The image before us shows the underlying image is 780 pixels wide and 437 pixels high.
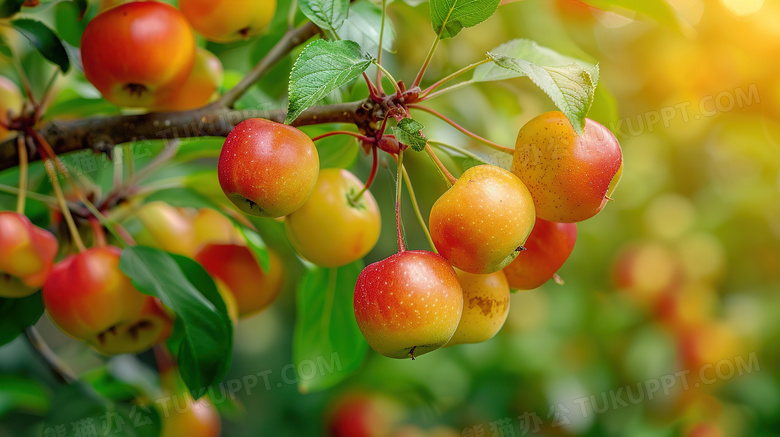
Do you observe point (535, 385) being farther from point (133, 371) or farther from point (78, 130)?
point (78, 130)

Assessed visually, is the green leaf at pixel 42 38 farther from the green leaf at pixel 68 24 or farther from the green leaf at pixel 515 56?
the green leaf at pixel 515 56

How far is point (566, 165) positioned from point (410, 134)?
0.46 ft

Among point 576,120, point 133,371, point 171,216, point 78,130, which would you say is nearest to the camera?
point 576,120

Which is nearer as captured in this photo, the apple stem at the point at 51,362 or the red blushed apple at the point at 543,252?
the red blushed apple at the point at 543,252

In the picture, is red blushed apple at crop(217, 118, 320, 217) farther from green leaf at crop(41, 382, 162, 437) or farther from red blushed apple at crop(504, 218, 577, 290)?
green leaf at crop(41, 382, 162, 437)

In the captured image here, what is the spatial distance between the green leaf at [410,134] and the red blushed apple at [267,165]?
0.28 feet

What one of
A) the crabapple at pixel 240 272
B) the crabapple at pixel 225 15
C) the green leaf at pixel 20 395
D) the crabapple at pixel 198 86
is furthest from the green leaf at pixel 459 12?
the green leaf at pixel 20 395

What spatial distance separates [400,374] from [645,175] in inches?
41.0

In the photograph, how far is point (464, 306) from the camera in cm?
59

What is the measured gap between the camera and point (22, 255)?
0.66m

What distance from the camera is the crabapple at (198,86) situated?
2.64ft

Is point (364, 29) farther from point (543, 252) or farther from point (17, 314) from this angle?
point (17, 314)

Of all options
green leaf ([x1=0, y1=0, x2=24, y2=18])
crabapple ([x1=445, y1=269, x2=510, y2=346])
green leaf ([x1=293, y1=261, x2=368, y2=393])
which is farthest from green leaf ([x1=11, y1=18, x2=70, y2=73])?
crabapple ([x1=445, y1=269, x2=510, y2=346])

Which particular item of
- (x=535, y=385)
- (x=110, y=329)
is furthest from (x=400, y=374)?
(x=110, y=329)
